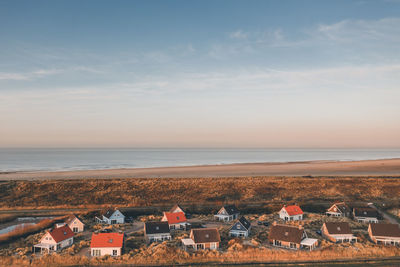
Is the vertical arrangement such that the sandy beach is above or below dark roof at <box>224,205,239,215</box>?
above

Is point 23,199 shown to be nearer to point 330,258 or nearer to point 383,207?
point 330,258

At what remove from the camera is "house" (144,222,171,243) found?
43984 millimetres

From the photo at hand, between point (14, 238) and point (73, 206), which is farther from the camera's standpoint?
point (73, 206)

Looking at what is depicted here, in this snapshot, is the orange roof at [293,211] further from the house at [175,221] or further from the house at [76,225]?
the house at [76,225]

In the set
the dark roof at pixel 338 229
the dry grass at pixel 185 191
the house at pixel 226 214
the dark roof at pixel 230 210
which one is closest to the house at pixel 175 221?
the house at pixel 226 214

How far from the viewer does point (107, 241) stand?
39000 millimetres

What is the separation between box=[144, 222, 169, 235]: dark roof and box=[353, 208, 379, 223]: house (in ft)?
117

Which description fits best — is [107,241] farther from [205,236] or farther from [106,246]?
[205,236]

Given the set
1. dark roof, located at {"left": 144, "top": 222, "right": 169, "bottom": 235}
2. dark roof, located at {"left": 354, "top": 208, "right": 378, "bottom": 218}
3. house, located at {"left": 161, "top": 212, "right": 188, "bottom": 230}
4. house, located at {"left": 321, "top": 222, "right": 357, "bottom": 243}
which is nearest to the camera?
house, located at {"left": 321, "top": 222, "right": 357, "bottom": 243}

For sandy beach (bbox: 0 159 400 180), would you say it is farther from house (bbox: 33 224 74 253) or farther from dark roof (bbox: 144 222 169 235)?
house (bbox: 33 224 74 253)

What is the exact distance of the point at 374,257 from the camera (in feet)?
125

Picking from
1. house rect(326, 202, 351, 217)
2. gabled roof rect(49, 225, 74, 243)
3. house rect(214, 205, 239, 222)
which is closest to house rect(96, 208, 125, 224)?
gabled roof rect(49, 225, 74, 243)

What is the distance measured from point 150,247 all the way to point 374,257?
28.2 metres

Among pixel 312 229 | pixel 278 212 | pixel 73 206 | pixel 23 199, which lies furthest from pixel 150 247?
pixel 23 199
